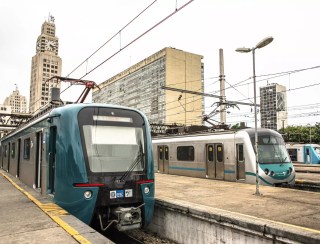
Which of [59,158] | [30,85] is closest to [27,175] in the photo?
[59,158]

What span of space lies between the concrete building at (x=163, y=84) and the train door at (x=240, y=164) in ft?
202

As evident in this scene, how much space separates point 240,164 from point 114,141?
8841mm

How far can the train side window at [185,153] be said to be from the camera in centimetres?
1763

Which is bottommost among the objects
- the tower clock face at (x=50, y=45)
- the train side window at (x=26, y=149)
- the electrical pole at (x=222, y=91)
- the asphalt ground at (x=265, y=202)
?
the asphalt ground at (x=265, y=202)

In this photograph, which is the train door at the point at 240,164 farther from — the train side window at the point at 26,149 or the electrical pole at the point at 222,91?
the train side window at the point at 26,149

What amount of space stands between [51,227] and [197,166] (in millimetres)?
12182

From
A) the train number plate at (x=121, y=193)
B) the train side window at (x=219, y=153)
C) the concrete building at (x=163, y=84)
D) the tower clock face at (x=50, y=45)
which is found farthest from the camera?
the tower clock face at (x=50, y=45)

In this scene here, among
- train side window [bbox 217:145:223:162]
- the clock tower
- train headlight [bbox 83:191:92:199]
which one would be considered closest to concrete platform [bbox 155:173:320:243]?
train headlight [bbox 83:191:92:199]

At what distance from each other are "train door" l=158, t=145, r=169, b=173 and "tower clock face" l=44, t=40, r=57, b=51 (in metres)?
104

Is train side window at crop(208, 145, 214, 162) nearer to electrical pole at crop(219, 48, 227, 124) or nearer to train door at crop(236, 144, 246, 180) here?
train door at crop(236, 144, 246, 180)

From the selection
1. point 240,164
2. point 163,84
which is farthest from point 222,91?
point 163,84

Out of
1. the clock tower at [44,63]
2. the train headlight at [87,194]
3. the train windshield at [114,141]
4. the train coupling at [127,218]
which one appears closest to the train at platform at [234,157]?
the train windshield at [114,141]

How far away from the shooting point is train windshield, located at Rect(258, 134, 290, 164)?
44.5 ft

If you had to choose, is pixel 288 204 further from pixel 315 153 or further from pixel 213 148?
pixel 315 153
